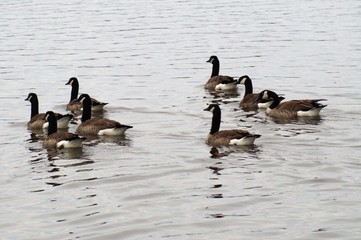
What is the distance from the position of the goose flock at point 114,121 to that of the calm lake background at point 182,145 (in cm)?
Answer: 35

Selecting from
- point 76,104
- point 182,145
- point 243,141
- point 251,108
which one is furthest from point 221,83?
point 243,141

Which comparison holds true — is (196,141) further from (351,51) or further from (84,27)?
(84,27)

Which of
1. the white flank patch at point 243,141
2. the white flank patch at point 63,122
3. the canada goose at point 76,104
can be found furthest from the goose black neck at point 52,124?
the white flank patch at point 243,141

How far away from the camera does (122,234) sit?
14.7m

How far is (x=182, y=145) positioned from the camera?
21375mm

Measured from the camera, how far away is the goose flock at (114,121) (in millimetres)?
21062

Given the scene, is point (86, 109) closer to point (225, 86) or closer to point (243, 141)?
point (243, 141)

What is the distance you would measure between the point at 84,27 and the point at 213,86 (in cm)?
2402

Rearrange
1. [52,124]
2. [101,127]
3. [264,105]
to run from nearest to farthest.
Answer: [101,127]
[52,124]
[264,105]

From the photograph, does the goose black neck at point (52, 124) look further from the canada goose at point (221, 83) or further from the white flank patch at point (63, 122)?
the canada goose at point (221, 83)

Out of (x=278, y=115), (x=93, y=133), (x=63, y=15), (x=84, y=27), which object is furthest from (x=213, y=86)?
(x=63, y=15)

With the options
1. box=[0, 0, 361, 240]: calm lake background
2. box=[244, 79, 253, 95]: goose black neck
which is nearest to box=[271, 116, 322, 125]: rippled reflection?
box=[0, 0, 361, 240]: calm lake background

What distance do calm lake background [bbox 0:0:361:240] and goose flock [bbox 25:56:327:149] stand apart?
0.35 meters

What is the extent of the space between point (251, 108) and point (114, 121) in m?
5.39
